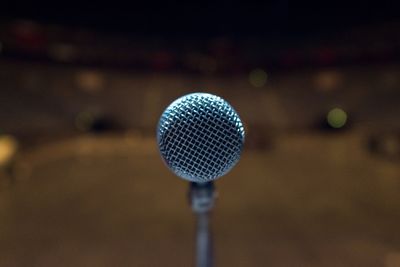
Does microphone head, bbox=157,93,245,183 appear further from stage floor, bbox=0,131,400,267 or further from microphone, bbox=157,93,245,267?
stage floor, bbox=0,131,400,267

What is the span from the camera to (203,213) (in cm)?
93
